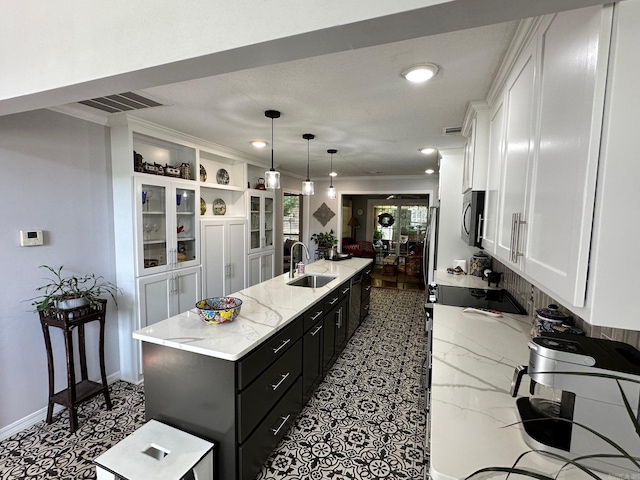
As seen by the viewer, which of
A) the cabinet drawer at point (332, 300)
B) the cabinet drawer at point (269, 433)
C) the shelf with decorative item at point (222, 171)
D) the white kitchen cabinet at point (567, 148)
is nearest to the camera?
the white kitchen cabinet at point (567, 148)

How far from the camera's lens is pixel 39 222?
228 cm

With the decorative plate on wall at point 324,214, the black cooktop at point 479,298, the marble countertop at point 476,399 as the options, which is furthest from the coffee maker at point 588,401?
the decorative plate on wall at point 324,214

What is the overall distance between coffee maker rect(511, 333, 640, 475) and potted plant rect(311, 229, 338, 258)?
5.80 meters

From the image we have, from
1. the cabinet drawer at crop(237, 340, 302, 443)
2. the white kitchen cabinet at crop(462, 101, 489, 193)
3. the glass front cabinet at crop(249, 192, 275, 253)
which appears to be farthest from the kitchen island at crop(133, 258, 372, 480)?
the glass front cabinet at crop(249, 192, 275, 253)

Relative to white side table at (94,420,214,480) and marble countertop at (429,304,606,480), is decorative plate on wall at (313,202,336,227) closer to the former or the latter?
marble countertop at (429,304,606,480)

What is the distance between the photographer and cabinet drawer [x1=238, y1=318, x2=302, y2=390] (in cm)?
160

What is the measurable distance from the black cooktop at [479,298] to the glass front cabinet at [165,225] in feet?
8.77

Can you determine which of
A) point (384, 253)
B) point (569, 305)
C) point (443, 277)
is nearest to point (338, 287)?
point (443, 277)

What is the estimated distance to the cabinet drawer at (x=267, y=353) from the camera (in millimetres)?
1599

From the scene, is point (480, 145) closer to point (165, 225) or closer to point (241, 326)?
point (241, 326)

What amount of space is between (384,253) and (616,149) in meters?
9.77

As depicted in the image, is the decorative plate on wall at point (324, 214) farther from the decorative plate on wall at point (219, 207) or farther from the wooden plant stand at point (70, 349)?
the wooden plant stand at point (70, 349)

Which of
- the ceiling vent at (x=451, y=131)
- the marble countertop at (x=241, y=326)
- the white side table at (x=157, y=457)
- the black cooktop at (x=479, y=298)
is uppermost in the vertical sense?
the ceiling vent at (x=451, y=131)

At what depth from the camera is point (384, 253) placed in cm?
1033
